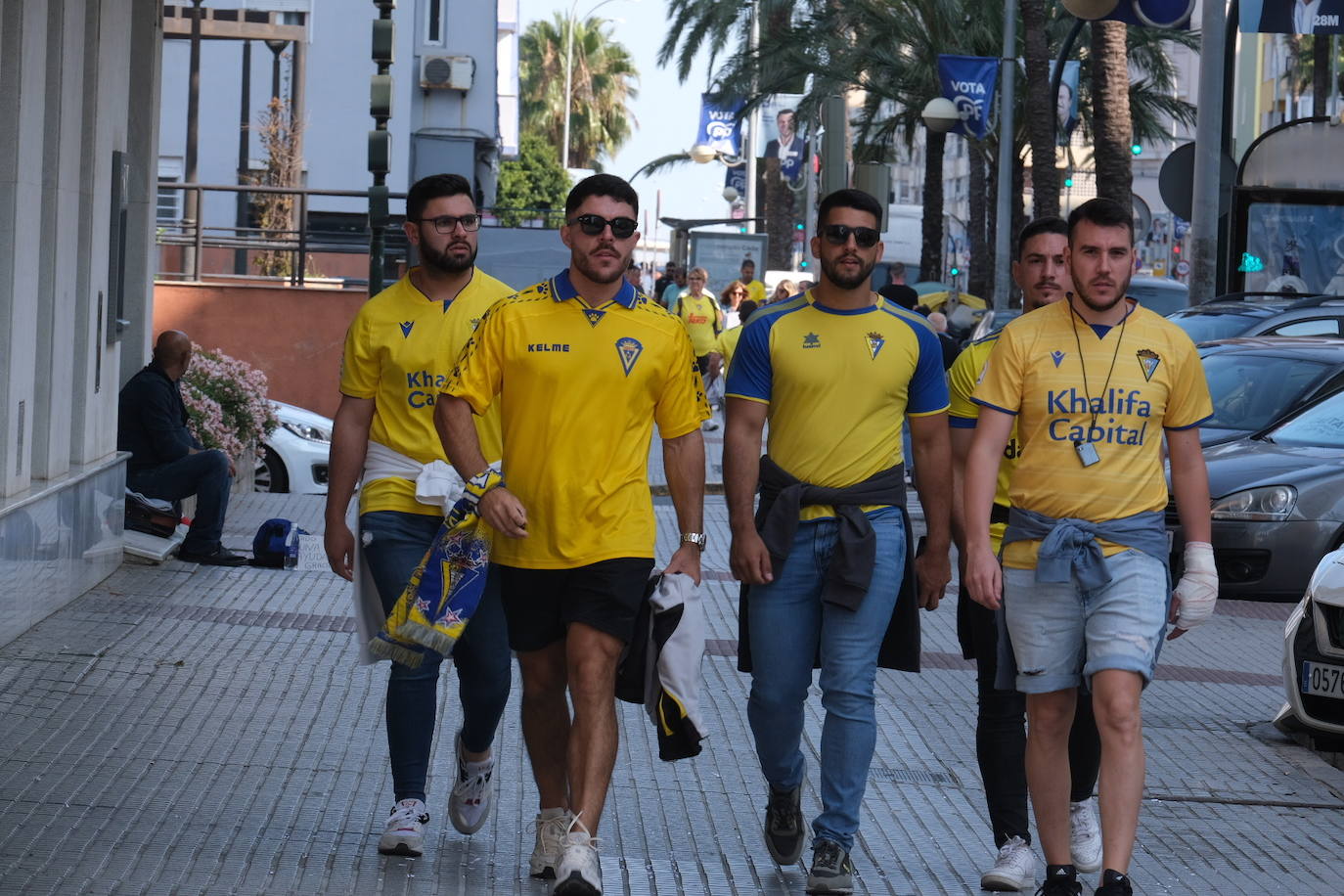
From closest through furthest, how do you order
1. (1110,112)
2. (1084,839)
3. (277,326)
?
(1084,839) < (277,326) < (1110,112)

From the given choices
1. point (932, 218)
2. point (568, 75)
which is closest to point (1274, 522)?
point (932, 218)

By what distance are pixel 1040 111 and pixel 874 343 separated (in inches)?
1072

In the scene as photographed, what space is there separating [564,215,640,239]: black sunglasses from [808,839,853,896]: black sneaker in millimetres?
1775

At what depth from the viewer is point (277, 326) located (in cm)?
2261

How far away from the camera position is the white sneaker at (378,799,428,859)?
227 inches

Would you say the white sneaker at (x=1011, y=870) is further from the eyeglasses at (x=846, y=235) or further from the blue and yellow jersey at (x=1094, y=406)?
the eyeglasses at (x=846, y=235)

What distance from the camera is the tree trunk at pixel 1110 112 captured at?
2641cm

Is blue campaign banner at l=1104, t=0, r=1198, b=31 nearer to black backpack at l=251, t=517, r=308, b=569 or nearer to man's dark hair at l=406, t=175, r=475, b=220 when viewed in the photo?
black backpack at l=251, t=517, r=308, b=569

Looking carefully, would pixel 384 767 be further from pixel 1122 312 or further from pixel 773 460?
pixel 1122 312

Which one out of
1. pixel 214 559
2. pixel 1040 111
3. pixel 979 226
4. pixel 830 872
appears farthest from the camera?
pixel 979 226

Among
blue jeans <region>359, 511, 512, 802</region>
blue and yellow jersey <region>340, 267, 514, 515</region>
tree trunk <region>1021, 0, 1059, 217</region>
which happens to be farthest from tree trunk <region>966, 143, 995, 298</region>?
blue jeans <region>359, 511, 512, 802</region>

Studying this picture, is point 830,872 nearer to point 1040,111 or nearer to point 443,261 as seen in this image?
point 443,261

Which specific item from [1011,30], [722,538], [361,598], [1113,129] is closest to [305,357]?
[722,538]

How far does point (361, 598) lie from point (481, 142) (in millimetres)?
35948
